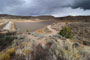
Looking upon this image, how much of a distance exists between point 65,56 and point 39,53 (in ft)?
4.93

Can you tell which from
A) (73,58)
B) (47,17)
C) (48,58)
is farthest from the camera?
(47,17)

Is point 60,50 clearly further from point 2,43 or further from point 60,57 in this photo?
point 2,43

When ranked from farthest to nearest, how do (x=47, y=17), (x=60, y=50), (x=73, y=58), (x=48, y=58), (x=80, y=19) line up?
(x=47, y=17) → (x=80, y=19) → (x=60, y=50) → (x=48, y=58) → (x=73, y=58)

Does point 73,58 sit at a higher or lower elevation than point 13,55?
higher

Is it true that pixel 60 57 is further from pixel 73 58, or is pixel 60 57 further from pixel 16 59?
pixel 16 59

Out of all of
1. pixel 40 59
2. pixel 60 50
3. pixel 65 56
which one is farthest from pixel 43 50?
pixel 65 56

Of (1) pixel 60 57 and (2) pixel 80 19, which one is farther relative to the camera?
(2) pixel 80 19

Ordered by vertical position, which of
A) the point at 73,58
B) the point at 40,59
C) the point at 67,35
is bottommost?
the point at 67,35

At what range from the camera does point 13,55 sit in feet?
17.7

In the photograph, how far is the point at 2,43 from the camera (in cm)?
880

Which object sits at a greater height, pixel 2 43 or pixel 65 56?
pixel 65 56

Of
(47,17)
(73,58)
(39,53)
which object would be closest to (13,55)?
(39,53)

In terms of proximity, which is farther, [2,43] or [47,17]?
[47,17]

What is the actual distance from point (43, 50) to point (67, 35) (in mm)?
11201
